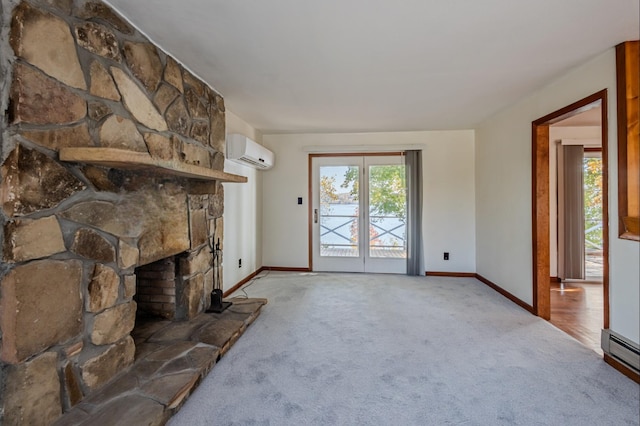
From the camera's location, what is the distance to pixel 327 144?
173 inches

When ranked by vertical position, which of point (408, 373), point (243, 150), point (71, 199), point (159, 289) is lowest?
point (408, 373)

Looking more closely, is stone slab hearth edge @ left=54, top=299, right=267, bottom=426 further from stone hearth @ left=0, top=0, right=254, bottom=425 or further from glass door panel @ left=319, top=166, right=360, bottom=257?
glass door panel @ left=319, top=166, right=360, bottom=257

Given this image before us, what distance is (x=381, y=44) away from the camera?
1900 mm

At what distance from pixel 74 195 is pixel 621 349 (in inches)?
129

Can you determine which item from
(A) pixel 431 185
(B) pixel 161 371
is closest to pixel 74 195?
(B) pixel 161 371

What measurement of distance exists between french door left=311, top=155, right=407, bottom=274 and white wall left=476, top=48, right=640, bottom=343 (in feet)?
3.53

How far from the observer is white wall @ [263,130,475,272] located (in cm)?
421

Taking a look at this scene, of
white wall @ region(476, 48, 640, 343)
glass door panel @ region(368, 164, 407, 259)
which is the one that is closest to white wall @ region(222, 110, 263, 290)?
glass door panel @ region(368, 164, 407, 259)

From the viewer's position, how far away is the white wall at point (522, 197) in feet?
6.19

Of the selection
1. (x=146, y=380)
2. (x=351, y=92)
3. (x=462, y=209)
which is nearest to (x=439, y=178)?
(x=462, y=209)

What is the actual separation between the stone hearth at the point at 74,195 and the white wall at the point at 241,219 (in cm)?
126

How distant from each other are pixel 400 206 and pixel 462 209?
2.88 feet

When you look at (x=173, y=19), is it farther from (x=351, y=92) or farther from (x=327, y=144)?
(x=327, y=144)

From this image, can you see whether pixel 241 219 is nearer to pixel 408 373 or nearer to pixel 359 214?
pixel 359 214
